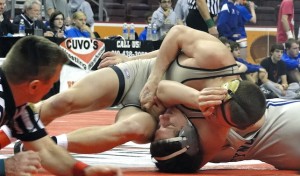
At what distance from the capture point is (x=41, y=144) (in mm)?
3980

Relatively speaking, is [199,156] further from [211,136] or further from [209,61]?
[209,61]

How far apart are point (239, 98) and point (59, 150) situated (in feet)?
4.09

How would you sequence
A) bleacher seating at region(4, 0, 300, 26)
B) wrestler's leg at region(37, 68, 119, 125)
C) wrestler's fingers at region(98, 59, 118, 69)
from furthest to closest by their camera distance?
bleacher seating at region(4, 0, 300, 26), wrestler's fingers at region(98, 59, 118, 69), wrestler's leg at region(37, 68, 119, 125)

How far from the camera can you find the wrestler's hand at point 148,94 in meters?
5.36

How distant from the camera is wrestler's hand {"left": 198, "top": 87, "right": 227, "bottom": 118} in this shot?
4.77 m

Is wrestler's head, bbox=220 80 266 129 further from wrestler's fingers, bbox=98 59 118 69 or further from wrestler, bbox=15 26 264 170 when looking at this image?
wrestler's fingers, bbox=98 59 118 69

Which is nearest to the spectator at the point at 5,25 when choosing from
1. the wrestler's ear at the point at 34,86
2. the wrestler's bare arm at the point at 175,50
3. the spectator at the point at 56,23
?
the spectator at the point at 56,23

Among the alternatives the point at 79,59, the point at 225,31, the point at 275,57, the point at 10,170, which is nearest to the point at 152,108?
the point at 10,170

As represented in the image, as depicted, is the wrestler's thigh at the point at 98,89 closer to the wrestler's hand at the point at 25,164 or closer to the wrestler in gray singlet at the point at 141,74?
the wrestler in gray singlet at the point at 141,74

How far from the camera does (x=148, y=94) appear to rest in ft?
17.8

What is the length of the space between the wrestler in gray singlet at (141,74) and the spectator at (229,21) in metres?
6.91

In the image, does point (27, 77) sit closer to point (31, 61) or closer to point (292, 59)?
point (31, 61)

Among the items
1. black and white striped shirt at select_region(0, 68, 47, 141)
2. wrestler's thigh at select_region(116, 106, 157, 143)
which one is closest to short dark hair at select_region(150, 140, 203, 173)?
wrestler's thigh at select_region(116, 106, 157, 143)

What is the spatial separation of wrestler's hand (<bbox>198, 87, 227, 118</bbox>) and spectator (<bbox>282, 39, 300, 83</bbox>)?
941cm
